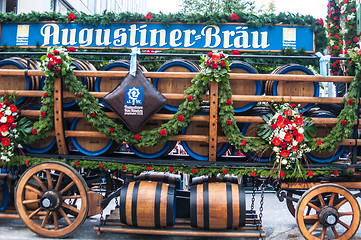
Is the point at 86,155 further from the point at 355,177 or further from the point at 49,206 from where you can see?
the point at 355,177

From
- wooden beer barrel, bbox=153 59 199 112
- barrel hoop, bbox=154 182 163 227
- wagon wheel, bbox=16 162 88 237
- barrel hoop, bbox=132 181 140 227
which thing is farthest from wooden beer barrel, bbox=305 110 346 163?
wagon wheel, bbox=16 162 88 237

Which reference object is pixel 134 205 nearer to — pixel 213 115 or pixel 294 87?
pixel 213 115

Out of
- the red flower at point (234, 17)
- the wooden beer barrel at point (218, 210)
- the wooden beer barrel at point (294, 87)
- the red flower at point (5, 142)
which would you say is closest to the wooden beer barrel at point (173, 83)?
the wooden beer barrel at point (294, 87)

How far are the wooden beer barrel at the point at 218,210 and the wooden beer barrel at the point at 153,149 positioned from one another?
0.77m

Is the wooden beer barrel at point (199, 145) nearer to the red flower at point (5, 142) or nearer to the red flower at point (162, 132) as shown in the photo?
the red flower at point (162, 132)

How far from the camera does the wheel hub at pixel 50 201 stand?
4227 millimetres

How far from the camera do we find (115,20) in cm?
537

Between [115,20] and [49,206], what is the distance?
307cm

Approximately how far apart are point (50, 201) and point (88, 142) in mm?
921

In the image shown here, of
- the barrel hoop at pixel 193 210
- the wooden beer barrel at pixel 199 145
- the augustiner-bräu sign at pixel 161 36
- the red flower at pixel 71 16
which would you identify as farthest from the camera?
the red flower at pixel 71 16

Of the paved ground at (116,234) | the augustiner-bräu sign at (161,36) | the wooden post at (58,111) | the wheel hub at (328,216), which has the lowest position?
the paved ground at (116,234)

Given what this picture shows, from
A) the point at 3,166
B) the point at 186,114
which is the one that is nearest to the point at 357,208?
the point at 186,114

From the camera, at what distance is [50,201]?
4234 mm

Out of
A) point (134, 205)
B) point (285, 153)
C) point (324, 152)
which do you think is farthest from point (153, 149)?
point (324, 152)
